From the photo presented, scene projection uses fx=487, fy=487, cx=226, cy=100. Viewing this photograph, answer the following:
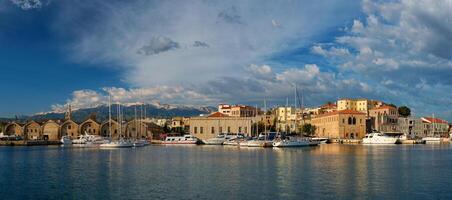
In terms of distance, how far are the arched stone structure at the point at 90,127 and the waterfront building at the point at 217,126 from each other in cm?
2076

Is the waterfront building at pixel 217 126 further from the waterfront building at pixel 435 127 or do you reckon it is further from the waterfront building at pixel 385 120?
the waterfront building at pixel 435 127

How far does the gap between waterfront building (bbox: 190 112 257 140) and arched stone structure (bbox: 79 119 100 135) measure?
20.8m

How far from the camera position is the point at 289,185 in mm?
27062

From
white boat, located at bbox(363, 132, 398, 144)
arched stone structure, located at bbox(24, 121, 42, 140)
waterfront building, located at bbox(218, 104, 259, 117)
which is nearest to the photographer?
white boat, located at bbox(363, 132, 398, 144)

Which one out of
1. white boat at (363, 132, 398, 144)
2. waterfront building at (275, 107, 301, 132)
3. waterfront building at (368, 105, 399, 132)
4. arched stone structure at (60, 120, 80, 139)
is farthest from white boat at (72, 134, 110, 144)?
waterfront building at (368, 105, 399, 132)

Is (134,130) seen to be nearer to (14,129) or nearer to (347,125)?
(14,129)

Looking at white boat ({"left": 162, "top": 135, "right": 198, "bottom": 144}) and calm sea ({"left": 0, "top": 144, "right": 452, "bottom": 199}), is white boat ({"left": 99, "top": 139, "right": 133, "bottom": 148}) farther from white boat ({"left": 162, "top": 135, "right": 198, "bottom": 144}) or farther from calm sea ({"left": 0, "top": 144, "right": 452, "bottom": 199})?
calm sea ({"left": 0, "top": 144, "right": 452, "bottom": 199})

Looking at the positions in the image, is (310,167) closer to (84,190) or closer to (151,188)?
(151,188)

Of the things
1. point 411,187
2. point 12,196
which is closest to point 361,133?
point 411,187

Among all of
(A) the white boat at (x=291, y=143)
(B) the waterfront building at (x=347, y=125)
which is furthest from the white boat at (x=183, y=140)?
(B) the waterfront building at (x=347, y=125)

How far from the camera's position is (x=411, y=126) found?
12294 centimetres

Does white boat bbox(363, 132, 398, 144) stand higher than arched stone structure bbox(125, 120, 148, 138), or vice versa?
arched stone structure bbox(125, 120, 148, 138)

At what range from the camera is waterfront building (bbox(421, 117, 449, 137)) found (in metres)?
127

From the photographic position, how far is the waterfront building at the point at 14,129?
110m
